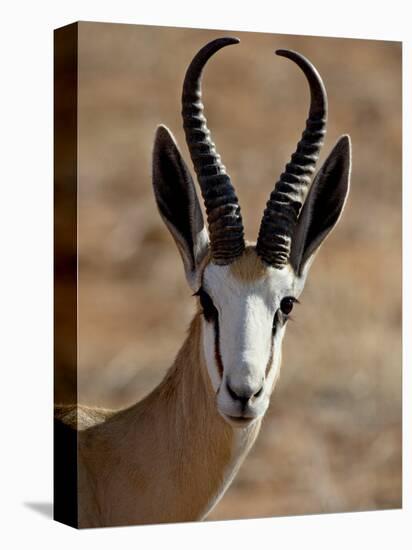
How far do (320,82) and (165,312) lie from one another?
1.92 meters

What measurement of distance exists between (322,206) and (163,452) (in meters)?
1.89

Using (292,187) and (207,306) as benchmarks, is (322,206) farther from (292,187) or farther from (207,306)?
(207,306)

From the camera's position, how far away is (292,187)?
9586mm

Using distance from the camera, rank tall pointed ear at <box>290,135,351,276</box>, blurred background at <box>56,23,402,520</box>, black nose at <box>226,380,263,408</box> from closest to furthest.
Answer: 1. black nose at <box>226,380,263,408</box>
2. tall pointed ear at <box>290,135,351,276</box>
3. blurred background at <box>56,23,402,520</box>

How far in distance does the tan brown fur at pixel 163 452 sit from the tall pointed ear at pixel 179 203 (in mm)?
391

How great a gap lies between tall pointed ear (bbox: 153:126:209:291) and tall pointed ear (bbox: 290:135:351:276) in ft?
2.03

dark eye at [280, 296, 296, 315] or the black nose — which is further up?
dark eye at [280, 296, 296, 315]

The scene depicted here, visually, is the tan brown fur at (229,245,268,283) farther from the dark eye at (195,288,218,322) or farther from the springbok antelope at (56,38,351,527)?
the dark eye at (195,288,218,322)

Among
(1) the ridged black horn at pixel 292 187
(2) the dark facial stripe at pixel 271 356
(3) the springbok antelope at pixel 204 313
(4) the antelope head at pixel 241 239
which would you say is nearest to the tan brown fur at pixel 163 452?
(3) the springbok antelope at pixel 204 313

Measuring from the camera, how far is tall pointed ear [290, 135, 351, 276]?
9.62 metres

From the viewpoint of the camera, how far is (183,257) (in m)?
9.52

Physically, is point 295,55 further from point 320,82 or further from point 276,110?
point 276,110

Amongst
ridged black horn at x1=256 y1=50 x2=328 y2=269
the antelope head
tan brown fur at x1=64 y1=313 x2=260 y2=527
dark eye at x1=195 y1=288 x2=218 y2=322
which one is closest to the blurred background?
tan brown fur at x1=64 y1=313 x2=260 y2=527

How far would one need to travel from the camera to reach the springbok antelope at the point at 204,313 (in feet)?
30.1
